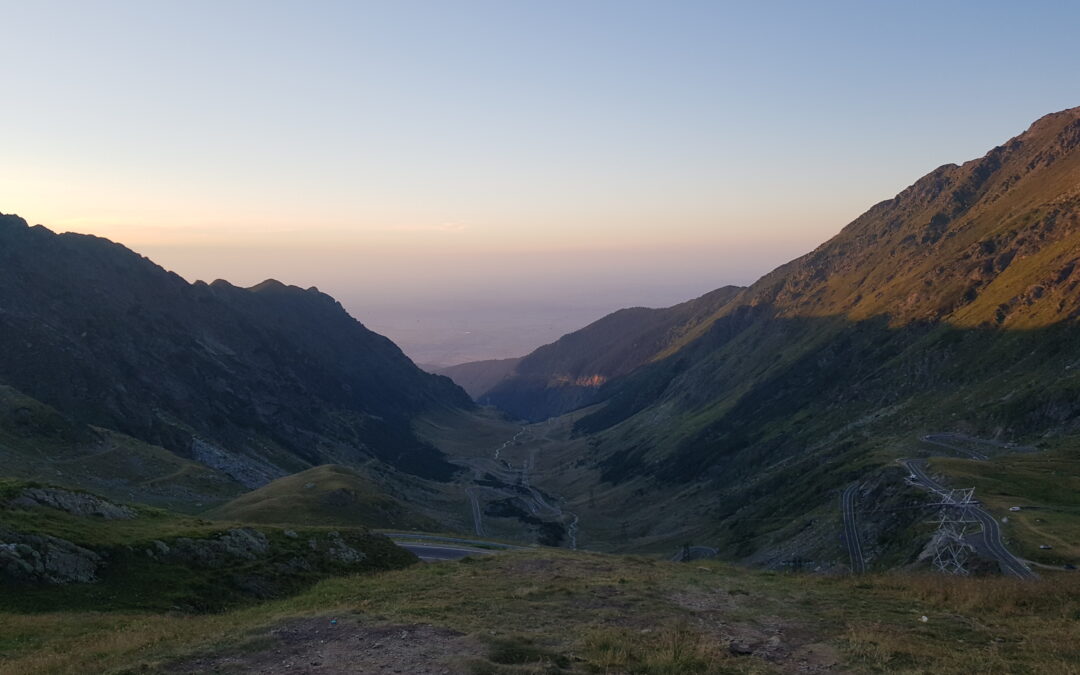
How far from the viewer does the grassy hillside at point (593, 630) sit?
60.1 feet

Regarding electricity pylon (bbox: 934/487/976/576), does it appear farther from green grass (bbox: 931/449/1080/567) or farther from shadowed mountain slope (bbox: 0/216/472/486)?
shadowed mountain slope (bbox: 0/216/472/486)

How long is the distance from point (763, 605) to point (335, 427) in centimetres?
18653

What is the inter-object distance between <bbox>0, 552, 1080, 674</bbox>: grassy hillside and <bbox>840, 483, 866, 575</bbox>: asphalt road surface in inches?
1302

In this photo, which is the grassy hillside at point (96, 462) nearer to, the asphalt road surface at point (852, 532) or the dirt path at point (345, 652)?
the dirt path at point (345, 652)

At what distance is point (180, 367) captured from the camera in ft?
502

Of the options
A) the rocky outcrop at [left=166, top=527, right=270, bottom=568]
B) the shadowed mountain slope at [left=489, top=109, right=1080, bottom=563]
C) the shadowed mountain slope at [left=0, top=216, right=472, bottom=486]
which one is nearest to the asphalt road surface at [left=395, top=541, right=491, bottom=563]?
the rocky outcrop at [left=166, top=527, right=270, bottom=568]

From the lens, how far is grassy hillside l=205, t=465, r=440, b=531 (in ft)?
209

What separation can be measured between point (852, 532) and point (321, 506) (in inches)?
2277

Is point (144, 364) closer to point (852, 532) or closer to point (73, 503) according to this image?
point (73, 503)

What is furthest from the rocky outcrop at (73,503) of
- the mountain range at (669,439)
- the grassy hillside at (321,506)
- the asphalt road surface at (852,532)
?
the asphalt road surface at (852,532)

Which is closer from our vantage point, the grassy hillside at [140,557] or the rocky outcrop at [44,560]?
the rocky outcrop at [44,560]

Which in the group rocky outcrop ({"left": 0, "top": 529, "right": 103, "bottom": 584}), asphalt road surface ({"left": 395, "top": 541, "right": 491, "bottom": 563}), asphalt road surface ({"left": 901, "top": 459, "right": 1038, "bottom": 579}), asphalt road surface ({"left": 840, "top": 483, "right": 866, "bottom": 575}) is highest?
rocky outcrop ({"left": 0, "top": 529, "right": 103, "bottom": 584})

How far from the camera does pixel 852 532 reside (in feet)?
234

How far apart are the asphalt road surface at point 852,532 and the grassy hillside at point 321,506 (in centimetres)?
4727
